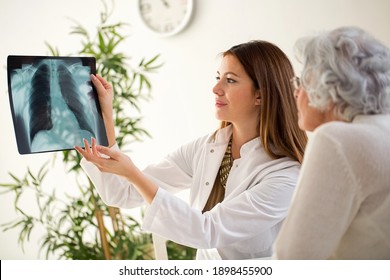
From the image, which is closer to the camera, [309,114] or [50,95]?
[309,114]

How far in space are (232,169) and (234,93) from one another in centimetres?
28

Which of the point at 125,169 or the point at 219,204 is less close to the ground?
the point at 125,169

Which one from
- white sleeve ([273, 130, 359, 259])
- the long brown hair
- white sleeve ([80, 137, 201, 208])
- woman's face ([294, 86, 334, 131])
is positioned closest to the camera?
→ white sleeve ([273, 130, 359, 259])

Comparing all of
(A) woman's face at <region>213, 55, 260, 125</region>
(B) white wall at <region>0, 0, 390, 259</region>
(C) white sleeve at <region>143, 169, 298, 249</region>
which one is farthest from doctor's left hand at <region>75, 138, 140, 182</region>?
(B) white wall at <region>0, 0, 390, 259</region>

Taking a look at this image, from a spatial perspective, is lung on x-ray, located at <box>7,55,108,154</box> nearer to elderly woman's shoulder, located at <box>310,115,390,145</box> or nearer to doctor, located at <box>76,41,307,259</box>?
doctor, located at <box>76,41,307,259</box>

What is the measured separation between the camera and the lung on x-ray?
5.33ft

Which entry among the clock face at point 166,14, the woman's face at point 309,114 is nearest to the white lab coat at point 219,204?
the woman's face at point 309,114

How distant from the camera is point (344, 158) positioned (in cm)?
108

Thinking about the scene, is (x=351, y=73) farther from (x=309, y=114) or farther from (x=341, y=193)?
(x=341, y=193)

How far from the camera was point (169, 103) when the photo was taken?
134 inches

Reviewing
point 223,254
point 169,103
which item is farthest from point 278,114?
point 169,103

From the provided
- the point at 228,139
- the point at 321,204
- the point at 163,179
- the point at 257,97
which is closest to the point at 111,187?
the point at 163,179

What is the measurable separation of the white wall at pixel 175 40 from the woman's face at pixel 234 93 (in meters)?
0.97
